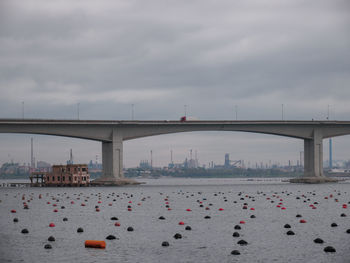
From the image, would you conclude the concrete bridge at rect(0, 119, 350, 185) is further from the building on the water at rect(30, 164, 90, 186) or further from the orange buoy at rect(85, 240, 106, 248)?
the orange buoy at rect(85, 240, 106, 248)

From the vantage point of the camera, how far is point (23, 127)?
114 m

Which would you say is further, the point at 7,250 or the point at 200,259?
the point at 7,250

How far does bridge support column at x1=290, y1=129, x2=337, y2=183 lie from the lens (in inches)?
5266

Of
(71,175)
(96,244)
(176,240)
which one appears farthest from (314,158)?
(96,244)

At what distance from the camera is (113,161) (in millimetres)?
122875

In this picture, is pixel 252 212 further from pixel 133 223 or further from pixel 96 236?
pixel 96 236

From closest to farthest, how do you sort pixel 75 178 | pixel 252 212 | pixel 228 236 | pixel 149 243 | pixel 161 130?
pixel 149 243
pixel 228 236
pixel 252 212
pixel 161 130
pixel 75 178

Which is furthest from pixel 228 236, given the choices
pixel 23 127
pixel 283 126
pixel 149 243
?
pixel 283 126

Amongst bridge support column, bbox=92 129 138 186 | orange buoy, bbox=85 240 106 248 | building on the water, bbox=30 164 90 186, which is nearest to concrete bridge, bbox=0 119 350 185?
bridge support column, bbox=92 129 138 186

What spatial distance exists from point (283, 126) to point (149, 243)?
97.8m

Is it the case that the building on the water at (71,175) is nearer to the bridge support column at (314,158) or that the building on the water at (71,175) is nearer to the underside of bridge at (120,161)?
the underside of bridge at (120,161)

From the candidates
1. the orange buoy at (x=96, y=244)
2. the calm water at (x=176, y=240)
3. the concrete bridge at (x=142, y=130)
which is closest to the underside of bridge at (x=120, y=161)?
the concrete bridge at (x=142, y=130)

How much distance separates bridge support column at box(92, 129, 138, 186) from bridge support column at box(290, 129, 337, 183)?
41.5 m

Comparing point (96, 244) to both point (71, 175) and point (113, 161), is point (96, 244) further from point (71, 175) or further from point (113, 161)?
point (71, 175)
